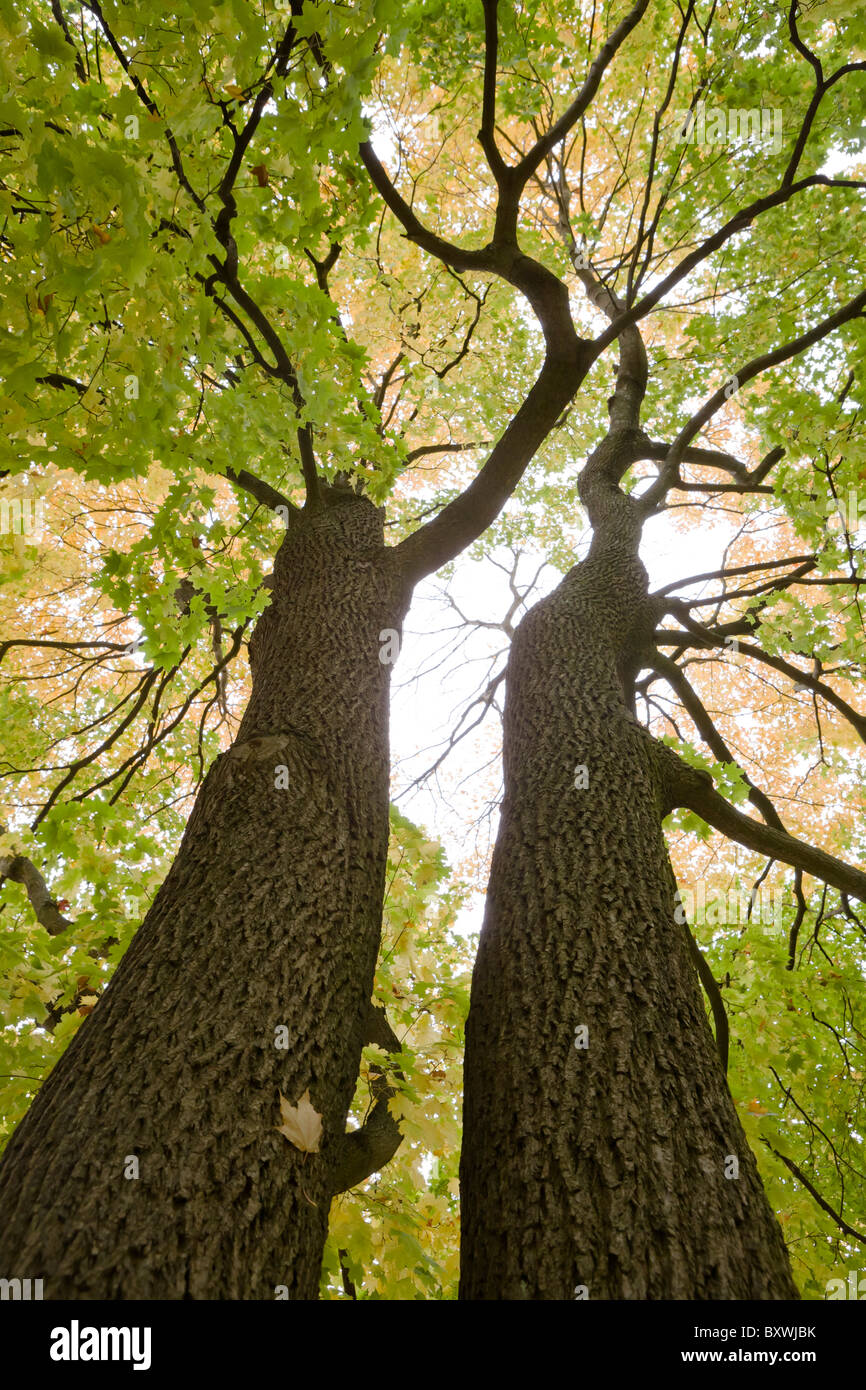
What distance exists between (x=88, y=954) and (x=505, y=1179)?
2535 mm

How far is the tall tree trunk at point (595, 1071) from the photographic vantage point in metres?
1.55

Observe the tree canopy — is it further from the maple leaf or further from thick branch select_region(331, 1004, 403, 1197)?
the maple leaf

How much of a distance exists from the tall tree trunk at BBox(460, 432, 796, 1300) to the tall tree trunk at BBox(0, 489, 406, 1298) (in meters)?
0.43

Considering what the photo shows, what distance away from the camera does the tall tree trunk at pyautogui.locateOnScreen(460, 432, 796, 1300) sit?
1546 mm

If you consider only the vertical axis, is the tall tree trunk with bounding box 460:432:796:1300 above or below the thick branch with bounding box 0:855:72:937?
below

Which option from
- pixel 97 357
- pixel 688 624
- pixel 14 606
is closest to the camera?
pixel 97 357

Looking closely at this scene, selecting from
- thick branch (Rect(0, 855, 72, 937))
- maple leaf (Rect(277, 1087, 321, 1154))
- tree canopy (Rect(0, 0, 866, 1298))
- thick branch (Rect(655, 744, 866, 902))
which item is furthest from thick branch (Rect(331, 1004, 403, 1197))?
thick branch (Rect(0, 855, 72, 937))

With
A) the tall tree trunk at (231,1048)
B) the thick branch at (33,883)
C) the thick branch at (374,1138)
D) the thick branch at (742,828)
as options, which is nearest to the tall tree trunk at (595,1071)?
the thick branch at (742,828)

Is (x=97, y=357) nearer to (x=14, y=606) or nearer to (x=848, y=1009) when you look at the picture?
(x=14, y=606)

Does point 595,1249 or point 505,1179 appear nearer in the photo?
point 595,1249

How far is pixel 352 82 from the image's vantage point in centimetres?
184

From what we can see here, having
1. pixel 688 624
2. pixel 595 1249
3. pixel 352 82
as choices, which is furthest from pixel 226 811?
pixel 688 624

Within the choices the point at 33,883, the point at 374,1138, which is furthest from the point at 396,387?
the point at 374,1138
